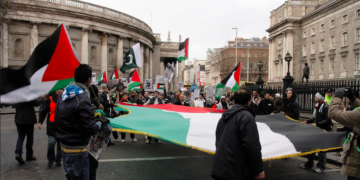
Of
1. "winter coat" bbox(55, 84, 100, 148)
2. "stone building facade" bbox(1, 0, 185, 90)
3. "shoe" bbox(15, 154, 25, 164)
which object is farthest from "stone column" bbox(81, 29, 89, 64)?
"winter coat" bbox(55, 84, 100, 148)

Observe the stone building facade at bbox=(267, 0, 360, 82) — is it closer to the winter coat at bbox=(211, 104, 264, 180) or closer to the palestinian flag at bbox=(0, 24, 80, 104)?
the winter coat at bbox=(211, 104, 264, 180)

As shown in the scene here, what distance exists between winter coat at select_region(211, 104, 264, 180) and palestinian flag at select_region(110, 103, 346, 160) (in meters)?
1.77

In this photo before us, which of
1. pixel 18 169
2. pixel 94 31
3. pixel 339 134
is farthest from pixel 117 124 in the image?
pixel 94 31

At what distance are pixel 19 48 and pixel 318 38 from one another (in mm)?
47738

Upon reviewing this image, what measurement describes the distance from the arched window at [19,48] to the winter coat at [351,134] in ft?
127

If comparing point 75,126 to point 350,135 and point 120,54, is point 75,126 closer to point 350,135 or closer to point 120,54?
point 350,135

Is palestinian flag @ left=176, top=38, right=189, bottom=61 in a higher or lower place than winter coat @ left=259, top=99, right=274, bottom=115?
higher

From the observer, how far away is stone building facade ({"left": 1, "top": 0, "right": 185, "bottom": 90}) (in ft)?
114

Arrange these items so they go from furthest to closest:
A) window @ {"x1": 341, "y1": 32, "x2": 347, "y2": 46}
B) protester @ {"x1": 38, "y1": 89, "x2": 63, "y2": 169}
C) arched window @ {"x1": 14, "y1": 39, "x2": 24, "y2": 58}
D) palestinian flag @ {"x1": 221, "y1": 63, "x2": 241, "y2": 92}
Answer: window @ {"x1": 341, "y1": 32, "x2": 347, "y2": 46} → arched window @ {"x1": 14, "y1": 39, "x2": 24, "y2": 58} → palestinian flag @ {"x1": 221, "y1": 63, "x2": 241, "y2": 92} → protester @ {"x1": 38, "y1": 89, "x2": 63, "y2": 169}

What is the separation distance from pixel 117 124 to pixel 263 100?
283 inches

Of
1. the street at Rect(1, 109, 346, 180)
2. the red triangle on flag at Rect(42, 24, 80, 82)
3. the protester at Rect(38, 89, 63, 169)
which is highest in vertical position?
the red triangle on flag at Rect(42, 24, 80, 82)

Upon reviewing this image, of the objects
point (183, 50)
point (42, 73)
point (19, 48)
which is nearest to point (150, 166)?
point (42, 73)

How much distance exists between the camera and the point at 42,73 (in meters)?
4.14

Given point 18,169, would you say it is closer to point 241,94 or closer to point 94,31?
point 241,94
